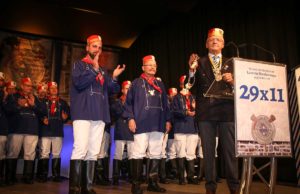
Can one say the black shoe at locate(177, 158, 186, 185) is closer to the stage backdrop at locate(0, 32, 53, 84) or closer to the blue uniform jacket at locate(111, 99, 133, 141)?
the blue uniform jacket at locate(111, 99, 133, 141)

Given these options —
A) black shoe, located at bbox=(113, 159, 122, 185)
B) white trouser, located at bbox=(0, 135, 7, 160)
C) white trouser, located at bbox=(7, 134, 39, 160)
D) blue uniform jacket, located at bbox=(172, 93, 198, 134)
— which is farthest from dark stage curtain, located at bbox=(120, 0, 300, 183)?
white trouser, located at bbox=(0, 135, 7, 160)

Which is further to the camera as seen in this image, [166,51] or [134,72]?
[134,72]

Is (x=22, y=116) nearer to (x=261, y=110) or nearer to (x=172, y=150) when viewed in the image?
(x=172, y=150)

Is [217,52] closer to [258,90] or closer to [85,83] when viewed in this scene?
[258,90]

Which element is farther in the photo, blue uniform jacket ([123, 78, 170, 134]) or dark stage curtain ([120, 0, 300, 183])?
dark stage curtain ([120, 0, 300, 183])

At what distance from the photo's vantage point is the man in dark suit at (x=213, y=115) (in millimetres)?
3176

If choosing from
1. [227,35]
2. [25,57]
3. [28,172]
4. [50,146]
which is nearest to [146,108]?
[28,172]

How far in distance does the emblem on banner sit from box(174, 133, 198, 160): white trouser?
345 centimetres

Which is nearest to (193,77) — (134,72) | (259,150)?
(259,150)

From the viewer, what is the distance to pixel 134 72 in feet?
36.0

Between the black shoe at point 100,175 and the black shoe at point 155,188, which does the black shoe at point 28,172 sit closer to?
the black shoe at point 100,175

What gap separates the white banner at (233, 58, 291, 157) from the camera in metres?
2.72

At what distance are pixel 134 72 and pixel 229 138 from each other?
7.97 meters

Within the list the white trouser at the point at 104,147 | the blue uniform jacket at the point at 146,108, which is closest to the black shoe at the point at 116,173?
the white trouser at the point at 104,147
